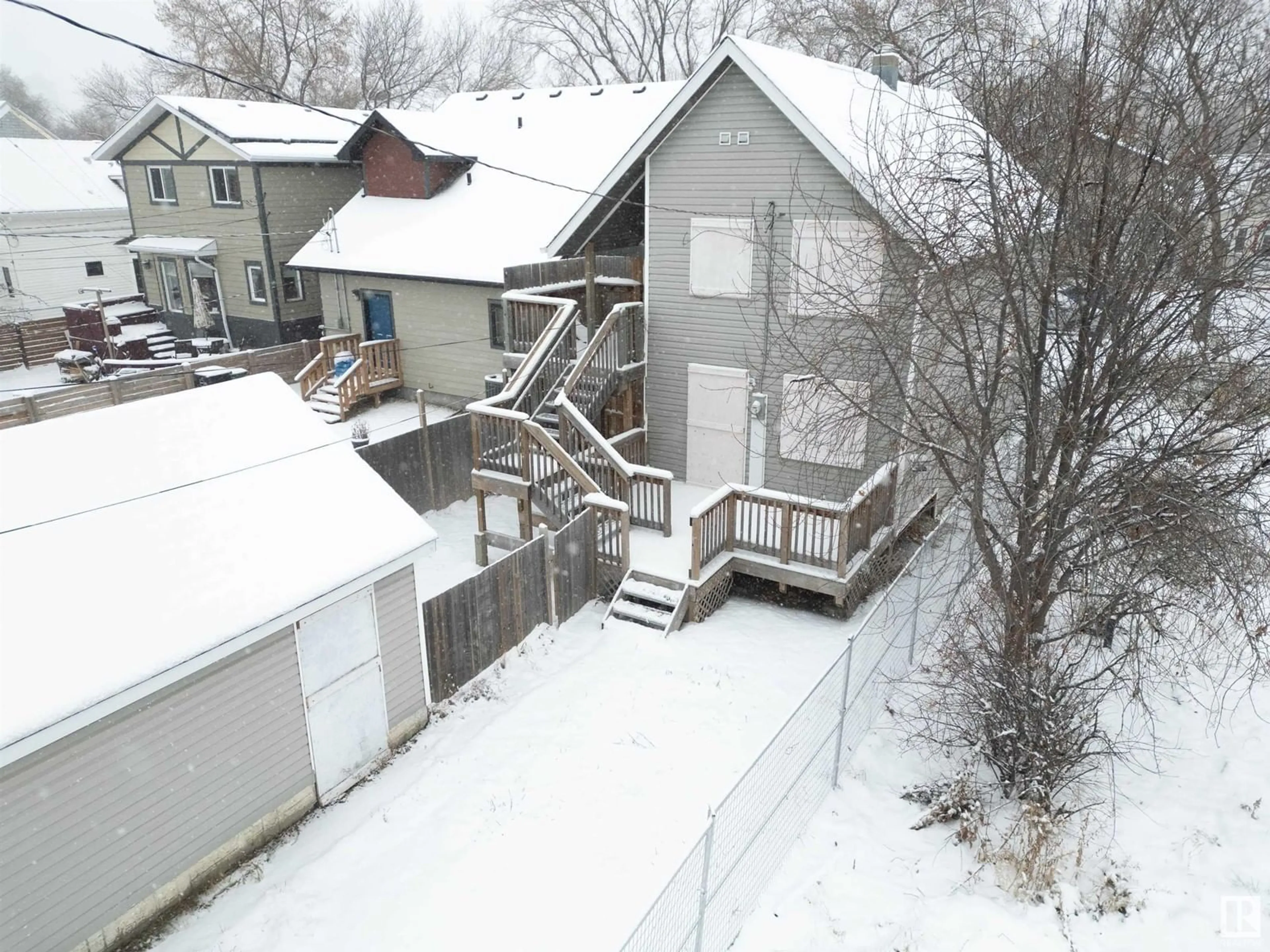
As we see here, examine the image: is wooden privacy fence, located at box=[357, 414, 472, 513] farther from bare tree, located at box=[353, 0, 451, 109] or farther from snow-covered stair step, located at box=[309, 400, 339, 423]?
bare tree, located at box=[353, 0, 451, 109]

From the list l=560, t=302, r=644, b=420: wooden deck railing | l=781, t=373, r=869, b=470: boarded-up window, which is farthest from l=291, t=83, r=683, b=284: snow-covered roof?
l=781, t=373, r=869, b=470: boarded-up window

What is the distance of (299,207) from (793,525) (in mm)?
20063

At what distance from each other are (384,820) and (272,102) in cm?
3000

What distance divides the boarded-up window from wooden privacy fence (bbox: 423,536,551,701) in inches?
147

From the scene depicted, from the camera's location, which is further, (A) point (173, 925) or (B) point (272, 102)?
(B) point (272, 102)

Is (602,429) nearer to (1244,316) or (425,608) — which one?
(425,608)

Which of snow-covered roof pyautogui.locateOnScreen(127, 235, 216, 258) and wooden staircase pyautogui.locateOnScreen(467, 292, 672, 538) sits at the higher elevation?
snow-covered roof pyautogui.locateOnScreen(127, 235, 216, 258)

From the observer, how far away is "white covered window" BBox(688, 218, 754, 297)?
43.1 ft

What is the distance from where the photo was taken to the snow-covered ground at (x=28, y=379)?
75.8 feet

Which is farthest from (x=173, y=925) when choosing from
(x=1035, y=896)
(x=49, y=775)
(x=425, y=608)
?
(x=1035, y=896)

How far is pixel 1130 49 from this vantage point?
6.47 m

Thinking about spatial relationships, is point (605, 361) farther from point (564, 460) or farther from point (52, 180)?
point (52, 180)

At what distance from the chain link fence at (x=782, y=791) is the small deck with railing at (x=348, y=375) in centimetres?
1493

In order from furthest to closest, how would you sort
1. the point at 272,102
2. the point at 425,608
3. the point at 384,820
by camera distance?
1. the point at 272,102
2. the point at 425,608
3. the point at 384,820
